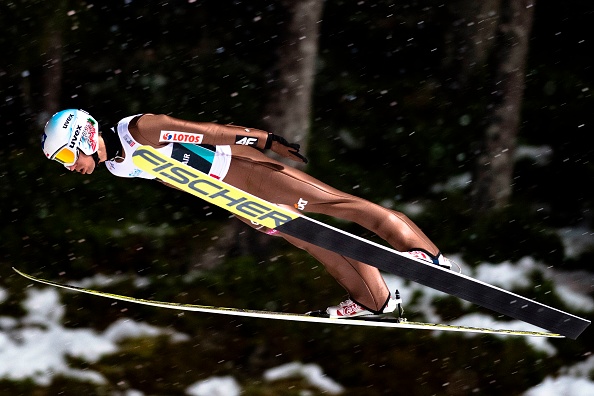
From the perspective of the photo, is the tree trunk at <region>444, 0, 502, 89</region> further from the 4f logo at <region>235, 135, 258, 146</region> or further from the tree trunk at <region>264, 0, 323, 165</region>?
the 4f logo at <region>235, 135, 258, 146</region>

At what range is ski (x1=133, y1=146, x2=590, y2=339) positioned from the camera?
4375mm

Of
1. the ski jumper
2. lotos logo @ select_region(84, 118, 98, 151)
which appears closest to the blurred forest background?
the ski jumper

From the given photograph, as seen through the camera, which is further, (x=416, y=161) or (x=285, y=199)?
(x=416, y=161)

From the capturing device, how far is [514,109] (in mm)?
7957

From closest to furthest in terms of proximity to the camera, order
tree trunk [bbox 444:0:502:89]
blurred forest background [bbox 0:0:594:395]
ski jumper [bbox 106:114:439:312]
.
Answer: ski jumper [bbox 106:114:439:312], blurred forest background [bbox 0:0:594:395], tree trunk [bbox 444:0:502:89]

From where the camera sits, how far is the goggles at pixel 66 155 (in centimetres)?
427

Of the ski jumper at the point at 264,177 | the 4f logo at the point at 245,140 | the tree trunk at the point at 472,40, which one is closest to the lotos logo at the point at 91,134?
the ski jumper at the point at 264,177

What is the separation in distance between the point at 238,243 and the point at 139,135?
3199 millimetres

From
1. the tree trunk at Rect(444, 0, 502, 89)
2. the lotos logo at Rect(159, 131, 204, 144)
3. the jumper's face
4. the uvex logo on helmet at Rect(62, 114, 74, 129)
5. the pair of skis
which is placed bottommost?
the pair of skis

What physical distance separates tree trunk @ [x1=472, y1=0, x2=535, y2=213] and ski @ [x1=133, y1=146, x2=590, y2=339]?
3.52 meters

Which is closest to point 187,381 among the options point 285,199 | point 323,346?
Result: point 323,346

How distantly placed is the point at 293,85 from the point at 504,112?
220 cm

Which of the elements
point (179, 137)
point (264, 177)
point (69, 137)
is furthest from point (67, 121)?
point (264, 177)

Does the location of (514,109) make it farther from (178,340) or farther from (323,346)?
(178,340)
